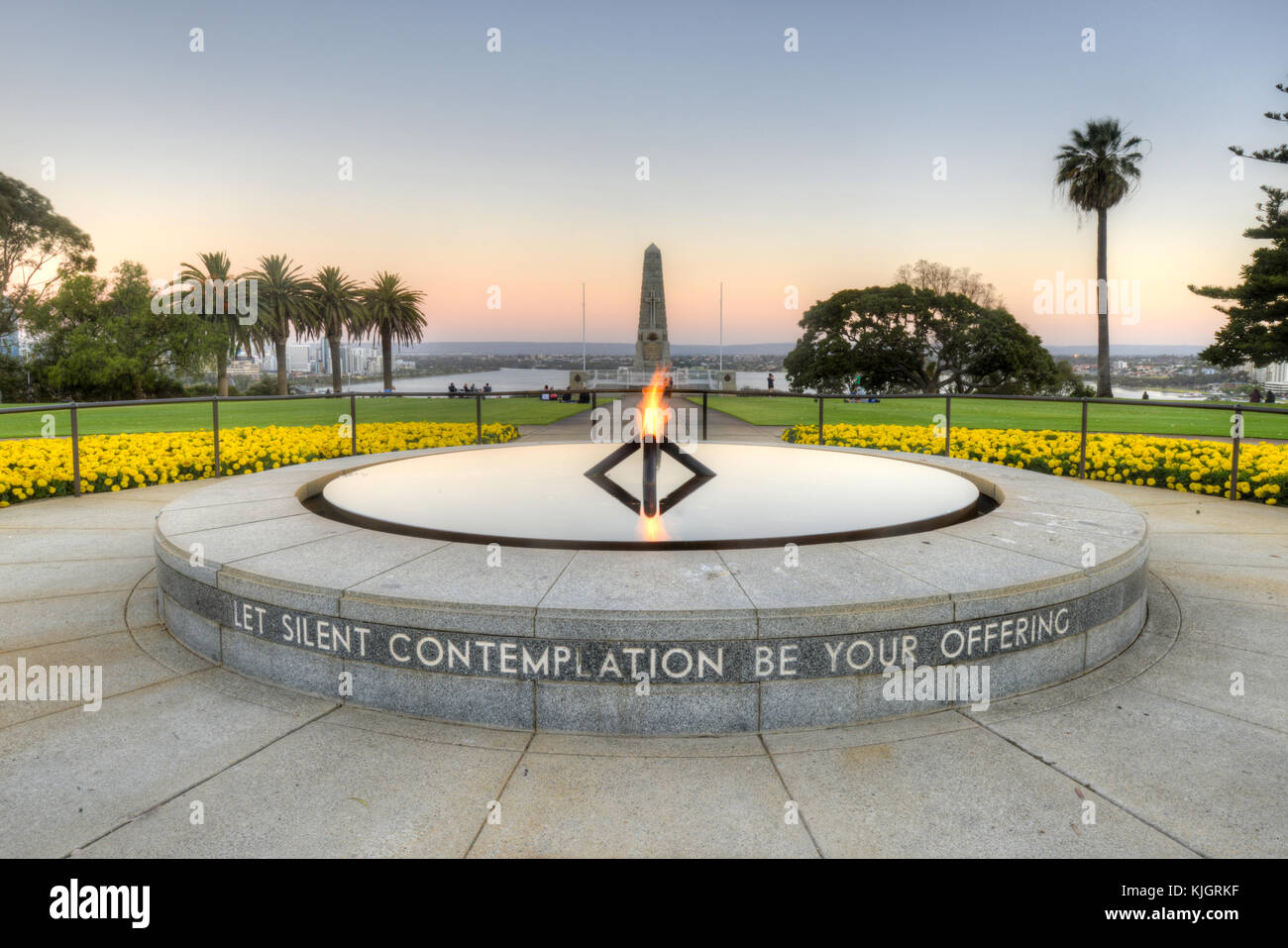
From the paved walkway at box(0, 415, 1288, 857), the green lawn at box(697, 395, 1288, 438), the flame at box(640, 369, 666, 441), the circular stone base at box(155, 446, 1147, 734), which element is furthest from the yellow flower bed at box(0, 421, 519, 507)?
the green lawn at box(697, 395, 1288, 438)

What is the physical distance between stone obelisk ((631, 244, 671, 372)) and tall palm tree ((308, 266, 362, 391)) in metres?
23.3

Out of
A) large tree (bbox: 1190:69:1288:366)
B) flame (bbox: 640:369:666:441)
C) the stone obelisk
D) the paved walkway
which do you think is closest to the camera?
the paved walkway

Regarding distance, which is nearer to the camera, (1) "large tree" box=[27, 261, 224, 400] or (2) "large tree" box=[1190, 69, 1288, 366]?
(2) "large tree" box=[1190, 69, 1288, 366]

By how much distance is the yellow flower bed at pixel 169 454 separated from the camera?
924 centimetres

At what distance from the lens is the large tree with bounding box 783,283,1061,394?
57594mm

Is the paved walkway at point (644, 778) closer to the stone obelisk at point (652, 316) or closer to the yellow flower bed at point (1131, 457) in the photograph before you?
the yellow flower bed at point (1131, 457)

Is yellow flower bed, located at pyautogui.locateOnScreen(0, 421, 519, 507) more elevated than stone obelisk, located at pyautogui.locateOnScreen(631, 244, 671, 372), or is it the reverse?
stone obelisk, located at pyautogui.locateOnScreen(631, 244, 671, 372)

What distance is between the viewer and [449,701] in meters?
3.38

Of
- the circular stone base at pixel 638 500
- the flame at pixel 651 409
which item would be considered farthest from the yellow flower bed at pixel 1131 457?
the flame at pixel 651 409

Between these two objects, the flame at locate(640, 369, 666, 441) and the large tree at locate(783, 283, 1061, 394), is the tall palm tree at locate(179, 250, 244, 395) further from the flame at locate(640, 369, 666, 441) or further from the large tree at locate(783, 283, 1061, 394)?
the flame at locate(640, 369, 666, 441)

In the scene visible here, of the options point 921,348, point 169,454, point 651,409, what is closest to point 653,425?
point 651,409

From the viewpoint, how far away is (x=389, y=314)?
59.6m

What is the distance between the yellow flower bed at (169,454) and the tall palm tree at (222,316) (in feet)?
169

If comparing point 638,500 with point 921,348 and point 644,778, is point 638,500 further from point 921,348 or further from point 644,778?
point 921,348
